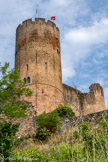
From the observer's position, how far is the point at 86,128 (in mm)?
5746

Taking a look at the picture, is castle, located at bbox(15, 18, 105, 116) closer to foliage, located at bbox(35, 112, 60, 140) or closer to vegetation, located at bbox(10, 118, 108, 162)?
foliage, located at bbox(35, 112, 60, 140)

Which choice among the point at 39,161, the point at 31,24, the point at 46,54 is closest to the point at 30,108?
the point at 39,161

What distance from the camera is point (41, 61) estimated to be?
68.4ft

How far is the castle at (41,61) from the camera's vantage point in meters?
19.7

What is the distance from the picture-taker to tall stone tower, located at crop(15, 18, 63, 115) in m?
19.8

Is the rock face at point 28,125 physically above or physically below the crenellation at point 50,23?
below

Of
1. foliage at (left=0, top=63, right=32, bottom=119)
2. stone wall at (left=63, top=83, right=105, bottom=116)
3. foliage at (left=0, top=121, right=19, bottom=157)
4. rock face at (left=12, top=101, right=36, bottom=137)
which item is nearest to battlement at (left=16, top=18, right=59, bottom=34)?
stone wall at (left=63, top=83, right=105, bottom=116)

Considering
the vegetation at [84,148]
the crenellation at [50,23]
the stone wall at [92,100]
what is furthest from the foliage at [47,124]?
the stone wall at [92,100]

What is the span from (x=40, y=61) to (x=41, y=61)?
86mm

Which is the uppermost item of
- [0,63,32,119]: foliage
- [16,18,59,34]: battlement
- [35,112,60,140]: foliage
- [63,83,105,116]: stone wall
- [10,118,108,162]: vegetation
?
[16,18,59,34]: battlement

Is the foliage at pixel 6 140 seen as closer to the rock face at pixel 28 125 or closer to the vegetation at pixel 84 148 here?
the vegetation at pixel 84 148

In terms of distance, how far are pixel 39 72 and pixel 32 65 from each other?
92 cm

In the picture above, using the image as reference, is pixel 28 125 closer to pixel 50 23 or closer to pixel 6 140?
pixel 6 140

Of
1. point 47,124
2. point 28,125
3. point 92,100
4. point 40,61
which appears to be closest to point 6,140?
point 47,124
